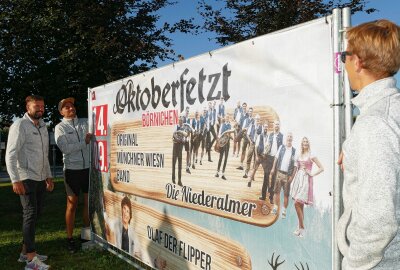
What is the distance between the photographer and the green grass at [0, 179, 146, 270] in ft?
18.5

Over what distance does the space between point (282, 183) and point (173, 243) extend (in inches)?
67.1

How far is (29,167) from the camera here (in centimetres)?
554

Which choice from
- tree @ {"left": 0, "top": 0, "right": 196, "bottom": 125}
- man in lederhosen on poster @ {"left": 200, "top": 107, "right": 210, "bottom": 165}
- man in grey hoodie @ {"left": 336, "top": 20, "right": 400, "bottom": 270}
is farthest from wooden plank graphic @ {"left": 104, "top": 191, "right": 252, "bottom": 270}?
tree @ {"left": 0, "top": 0, "right": 196, "bottom": 125}

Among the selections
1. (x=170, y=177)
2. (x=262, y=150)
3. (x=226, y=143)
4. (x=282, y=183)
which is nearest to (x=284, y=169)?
(x=282, y=183)

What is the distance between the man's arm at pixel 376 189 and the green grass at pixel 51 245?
14.4ft

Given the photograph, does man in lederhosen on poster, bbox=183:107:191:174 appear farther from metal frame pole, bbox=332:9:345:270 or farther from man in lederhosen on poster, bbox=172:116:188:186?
metal frame pole, bbox=332:9:345:270

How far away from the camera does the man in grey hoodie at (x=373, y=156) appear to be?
4.92ft

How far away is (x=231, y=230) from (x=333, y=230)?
3.35 ft

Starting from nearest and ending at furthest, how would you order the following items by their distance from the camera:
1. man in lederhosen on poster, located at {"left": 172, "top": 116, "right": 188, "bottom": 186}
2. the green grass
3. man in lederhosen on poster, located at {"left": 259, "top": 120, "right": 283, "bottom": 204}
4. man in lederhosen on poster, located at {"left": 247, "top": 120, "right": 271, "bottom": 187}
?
1. man in lederhosen on poster, located at {"left": 259, "top": 120, "right": 283, "bottom": 204}
2. man in lederhosen on poster, located at {"left": 247, "top": 120, "right": 271, "bottom": 187}
3. man in lederhosen on poster, located at {"left": 172, "top": 116, "right": 188, "bottom": 186}
4. the green grass

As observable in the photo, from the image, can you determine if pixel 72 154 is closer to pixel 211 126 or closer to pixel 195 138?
pixel 195 138

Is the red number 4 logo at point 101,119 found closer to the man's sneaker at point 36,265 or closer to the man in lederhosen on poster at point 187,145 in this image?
the man's sneaker at point 36,265

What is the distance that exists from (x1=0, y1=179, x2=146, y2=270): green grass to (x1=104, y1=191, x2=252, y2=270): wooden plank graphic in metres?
0.37

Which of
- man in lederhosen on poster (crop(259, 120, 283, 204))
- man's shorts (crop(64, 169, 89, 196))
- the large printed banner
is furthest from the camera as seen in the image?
man's shorts (crop(64, 169, 89, 196))

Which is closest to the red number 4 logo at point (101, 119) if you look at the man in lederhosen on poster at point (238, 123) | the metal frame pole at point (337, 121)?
the man in lederhosen on poster at point (238, 123)
